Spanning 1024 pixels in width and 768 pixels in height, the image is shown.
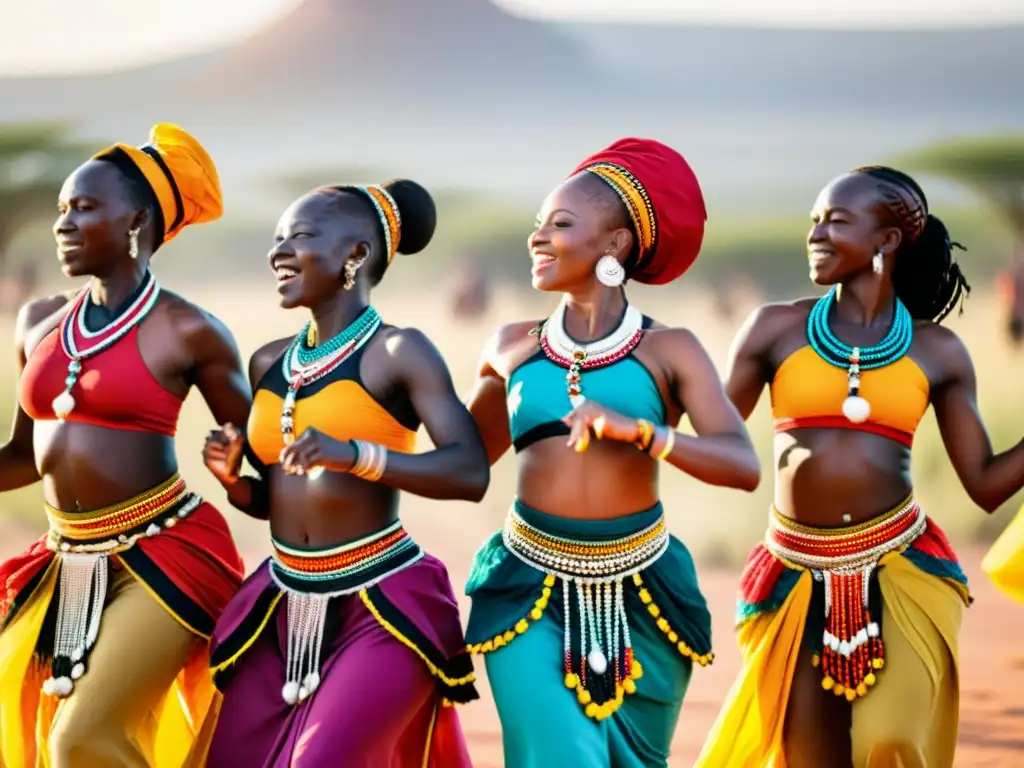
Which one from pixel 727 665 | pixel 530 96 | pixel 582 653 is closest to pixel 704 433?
pixel 582 653

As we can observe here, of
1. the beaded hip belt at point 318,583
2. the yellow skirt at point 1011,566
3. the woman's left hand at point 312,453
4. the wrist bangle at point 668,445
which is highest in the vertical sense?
the wrist bangle at point 668,445

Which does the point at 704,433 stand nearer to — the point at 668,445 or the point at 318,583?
the point at 668,445

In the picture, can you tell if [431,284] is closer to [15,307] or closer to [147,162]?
[15,307]

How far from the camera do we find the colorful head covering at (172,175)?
5.04m

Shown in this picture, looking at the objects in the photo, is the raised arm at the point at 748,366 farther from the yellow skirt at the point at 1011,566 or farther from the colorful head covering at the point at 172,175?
the colorful head covering at the point at 172,175

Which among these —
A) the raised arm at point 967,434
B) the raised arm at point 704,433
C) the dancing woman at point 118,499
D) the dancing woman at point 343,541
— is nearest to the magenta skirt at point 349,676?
the dancing woman at point 343,541

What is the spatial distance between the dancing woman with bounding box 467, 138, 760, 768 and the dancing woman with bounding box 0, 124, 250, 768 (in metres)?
0.96

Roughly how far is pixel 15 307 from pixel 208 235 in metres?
2.81

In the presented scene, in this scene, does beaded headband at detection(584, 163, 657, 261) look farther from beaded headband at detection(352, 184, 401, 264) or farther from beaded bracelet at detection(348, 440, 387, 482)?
beaded bracelet at detection(348, 440, 387, 482)

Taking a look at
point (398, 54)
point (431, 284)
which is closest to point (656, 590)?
point (431, 284)

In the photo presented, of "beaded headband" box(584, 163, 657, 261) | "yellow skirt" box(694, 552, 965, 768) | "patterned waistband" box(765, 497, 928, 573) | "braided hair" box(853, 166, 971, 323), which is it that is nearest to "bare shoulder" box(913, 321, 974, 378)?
"braided hair" box(853, 166, 971, 323)

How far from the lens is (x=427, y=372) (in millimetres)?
4414

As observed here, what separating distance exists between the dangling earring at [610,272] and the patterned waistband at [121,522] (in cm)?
155

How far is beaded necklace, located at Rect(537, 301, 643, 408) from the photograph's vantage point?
4.45 meters
